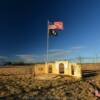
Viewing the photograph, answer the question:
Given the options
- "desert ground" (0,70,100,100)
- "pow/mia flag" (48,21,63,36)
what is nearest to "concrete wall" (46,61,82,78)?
"desert ground" (0,70,100,100)

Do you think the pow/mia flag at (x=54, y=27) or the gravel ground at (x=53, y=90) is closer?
the gravel ground at (x=53, y=90)

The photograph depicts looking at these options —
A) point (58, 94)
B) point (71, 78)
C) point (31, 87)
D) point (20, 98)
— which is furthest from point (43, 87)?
point (71, 78)

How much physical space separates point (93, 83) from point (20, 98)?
35.0 ft

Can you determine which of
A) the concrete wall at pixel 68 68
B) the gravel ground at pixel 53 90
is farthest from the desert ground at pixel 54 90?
the concrete wall at pixel 68 68

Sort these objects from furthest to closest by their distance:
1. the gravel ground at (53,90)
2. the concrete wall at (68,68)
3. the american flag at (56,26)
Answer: the american flag at (56,26) → the concrete wall at (68,68) → the gravel ground at (53,90)

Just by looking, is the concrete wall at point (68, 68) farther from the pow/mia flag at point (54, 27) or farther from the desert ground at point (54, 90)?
the pow/mia flag at point (54, 27)

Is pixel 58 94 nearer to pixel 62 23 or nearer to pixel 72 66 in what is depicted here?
pixel 72 66

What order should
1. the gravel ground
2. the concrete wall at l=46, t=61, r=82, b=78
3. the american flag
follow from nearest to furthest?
the gravel ground → the concrete wall at l=46, t=61, r=82, b=78 → the american flag

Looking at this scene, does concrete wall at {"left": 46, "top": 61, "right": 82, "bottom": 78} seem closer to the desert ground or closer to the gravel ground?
the desert ground

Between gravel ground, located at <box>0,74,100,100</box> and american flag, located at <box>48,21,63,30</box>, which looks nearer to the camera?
gravel ground, located at <box>0,74,100,100</box>

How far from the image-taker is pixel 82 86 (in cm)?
2767

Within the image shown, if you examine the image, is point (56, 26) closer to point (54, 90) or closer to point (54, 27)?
point (54, 27)

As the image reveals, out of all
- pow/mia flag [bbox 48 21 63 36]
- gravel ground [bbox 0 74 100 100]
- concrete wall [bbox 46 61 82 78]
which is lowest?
gravel ground [bbox 0 74 100 100]

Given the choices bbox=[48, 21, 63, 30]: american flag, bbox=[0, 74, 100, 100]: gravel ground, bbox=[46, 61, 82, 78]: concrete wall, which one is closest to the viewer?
bbox=[0, 74, 100, 100]: gravel ground
